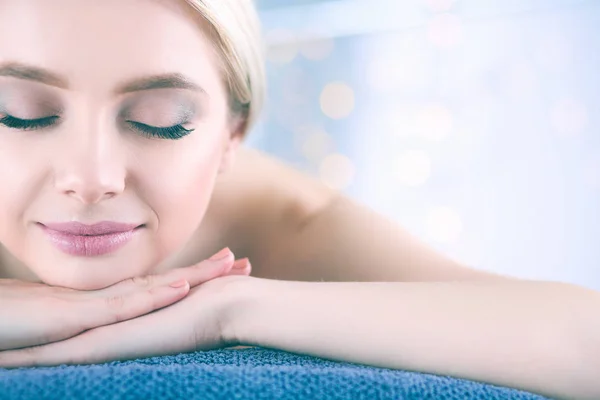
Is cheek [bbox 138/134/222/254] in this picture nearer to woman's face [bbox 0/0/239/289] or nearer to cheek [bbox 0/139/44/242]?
woman's face [bbox 0/0/239/289]

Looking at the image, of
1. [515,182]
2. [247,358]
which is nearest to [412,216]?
[515,182]

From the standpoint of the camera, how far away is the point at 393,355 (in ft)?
1.87

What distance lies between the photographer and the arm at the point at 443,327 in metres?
0.55

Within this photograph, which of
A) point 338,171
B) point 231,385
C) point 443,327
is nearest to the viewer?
point 231,385

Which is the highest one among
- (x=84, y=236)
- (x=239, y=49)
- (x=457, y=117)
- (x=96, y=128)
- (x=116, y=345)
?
(x=457, y=117)

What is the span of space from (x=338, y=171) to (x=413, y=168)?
0.29 metres

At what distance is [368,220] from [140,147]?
0.45m

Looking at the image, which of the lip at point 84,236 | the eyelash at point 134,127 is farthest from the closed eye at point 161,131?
the lip at point 84,236

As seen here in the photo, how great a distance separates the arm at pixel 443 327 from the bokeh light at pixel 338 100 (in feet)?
5.52

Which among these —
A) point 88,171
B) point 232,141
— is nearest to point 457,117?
point 232,141

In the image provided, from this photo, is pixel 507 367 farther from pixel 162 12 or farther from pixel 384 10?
pixel 384 10

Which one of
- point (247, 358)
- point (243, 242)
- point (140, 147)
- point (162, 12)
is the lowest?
point (247, 358)

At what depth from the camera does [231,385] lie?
43 cm

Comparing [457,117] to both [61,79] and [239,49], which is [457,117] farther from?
[61,79]
